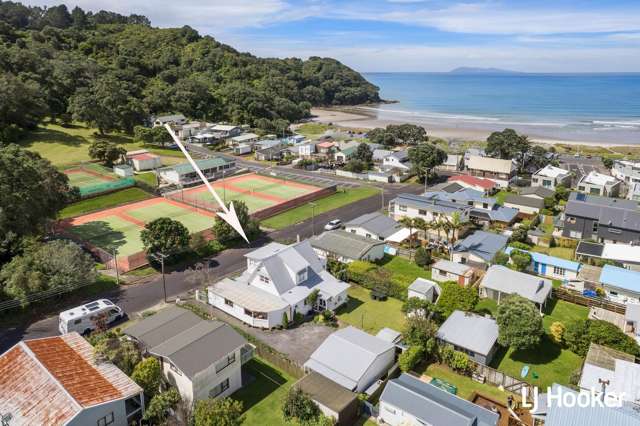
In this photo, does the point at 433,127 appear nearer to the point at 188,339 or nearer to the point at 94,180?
the point at 94,180

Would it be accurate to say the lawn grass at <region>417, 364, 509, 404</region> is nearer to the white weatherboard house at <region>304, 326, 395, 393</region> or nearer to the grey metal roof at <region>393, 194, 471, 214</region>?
the white weatherboard house at <region>304, 326, 395, 393</region>

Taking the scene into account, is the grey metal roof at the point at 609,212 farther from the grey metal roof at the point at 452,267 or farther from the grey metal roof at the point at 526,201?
the grey metal roof at the point at 452,267

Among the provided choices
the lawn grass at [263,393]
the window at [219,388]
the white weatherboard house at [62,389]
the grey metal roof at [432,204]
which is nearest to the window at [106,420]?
the white weatherboard house at [62,389]

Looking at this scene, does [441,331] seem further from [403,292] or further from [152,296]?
[152,296]

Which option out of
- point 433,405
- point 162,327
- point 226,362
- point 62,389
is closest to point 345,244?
point 162,327

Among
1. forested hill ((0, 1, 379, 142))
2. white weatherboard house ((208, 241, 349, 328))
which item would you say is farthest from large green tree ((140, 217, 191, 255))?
forested hill ((0, 1, 379, 142))

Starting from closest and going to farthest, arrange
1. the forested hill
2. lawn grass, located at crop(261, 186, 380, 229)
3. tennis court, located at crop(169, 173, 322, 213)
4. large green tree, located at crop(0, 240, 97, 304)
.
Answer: large green tree, located at crop(0, 240, 97, 304)
lawn grass, located at crop(261, 186, 380, 229)
tennis court, located at crop(169, 173, 322, 213)
the forested hill
